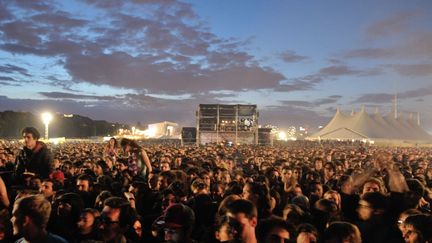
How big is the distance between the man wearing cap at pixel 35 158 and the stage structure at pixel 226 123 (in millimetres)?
34536

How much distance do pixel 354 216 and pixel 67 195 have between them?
12.7 feet

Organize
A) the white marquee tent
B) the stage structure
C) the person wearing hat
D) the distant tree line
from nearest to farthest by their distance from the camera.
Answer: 1. the person wearing hat
2. the stage structure
3. the white marquee tent
4. the distant tree line

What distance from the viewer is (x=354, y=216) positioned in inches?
238

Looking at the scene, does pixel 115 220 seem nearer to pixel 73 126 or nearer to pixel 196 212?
pixel 196 212

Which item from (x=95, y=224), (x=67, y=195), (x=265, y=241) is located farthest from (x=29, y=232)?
(x=265, y=241)

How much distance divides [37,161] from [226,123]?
3592cm

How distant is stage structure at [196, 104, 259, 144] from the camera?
41625 mm

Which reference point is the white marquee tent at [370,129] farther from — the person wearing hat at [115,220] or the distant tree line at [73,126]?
the person wearing hat at [115,220]

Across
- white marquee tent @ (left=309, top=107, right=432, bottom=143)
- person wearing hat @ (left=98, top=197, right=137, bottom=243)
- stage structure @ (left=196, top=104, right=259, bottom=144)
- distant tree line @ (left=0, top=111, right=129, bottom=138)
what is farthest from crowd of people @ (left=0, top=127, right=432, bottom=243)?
distant tree line @ (left=0, top=111, right=129, bottom=138)

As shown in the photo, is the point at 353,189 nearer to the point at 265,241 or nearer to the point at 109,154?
the point at 265,241

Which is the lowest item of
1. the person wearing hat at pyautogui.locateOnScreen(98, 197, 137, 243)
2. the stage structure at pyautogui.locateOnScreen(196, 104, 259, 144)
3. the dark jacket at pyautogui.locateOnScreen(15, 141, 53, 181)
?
the person wearing hat at pyautogui.locateOnScreen(98, 197, 137, 243)

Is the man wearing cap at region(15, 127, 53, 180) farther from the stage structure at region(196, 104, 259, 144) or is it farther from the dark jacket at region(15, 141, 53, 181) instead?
the stage structure at region(196, 104, 259, 144)

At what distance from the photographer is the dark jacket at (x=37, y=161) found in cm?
671

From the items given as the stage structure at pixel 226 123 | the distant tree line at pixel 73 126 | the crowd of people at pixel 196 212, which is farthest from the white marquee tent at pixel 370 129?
the crowd of people at pixel 196 212
